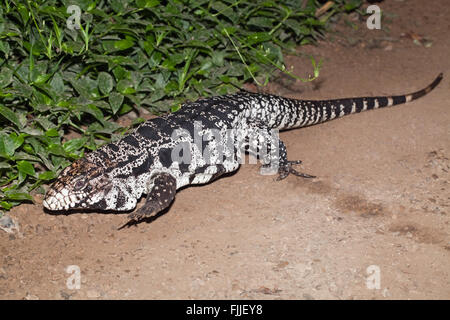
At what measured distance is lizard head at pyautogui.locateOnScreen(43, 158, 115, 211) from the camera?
521 cm

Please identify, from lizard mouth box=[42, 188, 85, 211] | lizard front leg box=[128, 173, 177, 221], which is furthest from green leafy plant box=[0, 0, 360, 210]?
lizard front leg box=[128, 173, 177, 221]

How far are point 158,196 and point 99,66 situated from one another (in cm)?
216

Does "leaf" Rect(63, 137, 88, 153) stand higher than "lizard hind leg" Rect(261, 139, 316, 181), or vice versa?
"leaf" Rect(63, 137, 88, 153)

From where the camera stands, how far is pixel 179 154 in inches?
231

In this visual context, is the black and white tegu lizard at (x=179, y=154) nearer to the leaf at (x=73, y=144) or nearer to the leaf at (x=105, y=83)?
the leaf at (x=73, y=144)

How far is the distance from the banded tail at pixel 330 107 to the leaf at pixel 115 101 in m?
2.24

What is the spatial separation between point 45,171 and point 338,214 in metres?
3.40

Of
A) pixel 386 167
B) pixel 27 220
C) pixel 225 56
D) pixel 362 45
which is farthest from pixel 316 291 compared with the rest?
pixel 362 45

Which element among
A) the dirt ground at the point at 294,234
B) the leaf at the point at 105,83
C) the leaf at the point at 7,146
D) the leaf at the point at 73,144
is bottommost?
the dirt ground at the point at 294,234

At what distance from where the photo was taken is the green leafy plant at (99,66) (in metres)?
5.64

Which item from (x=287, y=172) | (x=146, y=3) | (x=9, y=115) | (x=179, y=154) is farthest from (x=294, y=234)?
(x=146, y=3)

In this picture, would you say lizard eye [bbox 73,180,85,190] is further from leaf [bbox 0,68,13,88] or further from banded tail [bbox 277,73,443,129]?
banded tail [bbox 277,73,443,129]

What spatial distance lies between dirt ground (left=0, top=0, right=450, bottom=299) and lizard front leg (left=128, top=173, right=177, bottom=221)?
23cm

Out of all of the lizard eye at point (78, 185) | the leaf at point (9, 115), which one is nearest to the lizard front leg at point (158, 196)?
the lizard eye at point (78, 185)
